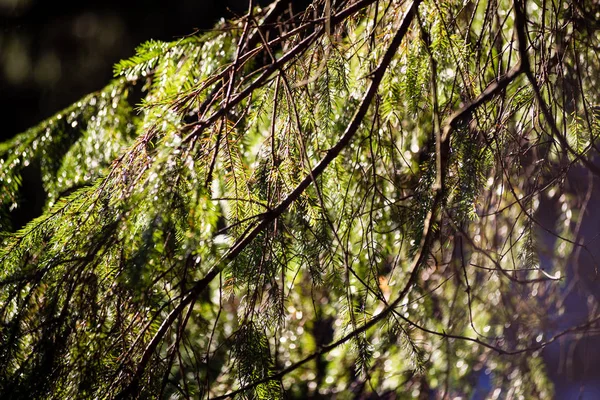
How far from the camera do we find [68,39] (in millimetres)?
3459

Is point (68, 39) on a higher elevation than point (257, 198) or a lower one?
higher

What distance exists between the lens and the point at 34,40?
3.45 metres

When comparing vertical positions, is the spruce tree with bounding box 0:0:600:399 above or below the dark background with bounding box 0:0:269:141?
below

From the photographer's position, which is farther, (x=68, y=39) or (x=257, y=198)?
(x=68, y=39)

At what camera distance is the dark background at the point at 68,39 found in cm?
334

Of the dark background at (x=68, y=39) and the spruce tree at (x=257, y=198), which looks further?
the dark background at (x=68, y=39)

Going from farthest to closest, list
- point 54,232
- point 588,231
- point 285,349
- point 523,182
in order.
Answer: point 588,231 < point 285,349 < point 523,182 < point 54,232

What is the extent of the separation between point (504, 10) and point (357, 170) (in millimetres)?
605

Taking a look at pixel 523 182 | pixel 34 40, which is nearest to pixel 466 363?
pixel 523 182

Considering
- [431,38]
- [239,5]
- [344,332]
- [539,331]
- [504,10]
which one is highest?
[239,5]

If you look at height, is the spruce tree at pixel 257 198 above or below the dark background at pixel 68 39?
below

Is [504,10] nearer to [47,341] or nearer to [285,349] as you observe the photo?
[47,341]

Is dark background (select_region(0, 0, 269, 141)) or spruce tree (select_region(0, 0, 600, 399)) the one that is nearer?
spruce tree (select_region(0, 0, 600, 399))

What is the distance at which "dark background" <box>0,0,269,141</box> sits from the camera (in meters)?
3.34
